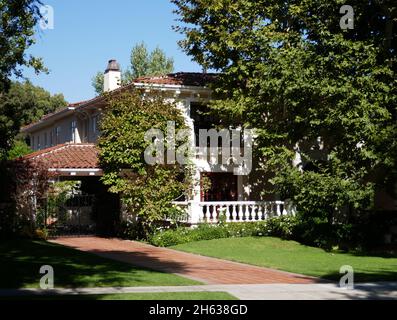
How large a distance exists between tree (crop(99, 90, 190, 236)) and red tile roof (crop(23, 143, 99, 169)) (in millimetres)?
2344

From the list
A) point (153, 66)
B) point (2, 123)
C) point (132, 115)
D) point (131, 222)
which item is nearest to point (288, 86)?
point (132, 115)

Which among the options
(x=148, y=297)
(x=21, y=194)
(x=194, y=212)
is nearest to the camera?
(x=148, y=297)

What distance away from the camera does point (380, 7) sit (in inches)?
964

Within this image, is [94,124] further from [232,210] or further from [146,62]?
[146,62]

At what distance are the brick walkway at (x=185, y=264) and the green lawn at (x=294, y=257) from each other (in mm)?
770

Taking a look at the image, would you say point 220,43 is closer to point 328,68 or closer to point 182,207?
point 328,68

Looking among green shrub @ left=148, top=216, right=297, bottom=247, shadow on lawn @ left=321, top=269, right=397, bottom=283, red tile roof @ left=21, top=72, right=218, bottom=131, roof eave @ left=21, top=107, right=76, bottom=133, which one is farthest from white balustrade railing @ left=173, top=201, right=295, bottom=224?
roof eave @ left=21, top=107, right=76, bottom=133

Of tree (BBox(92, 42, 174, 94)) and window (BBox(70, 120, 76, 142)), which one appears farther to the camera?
tree (BBox(92, 42, 174, 94))

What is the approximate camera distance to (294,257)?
19.9 meters

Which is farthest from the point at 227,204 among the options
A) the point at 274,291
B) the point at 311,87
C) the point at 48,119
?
the point at 48,119

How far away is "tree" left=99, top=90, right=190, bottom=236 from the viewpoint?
79.0ft

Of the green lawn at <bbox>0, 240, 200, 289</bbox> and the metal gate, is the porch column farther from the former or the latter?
the green lawn at <bbox>0, 240, 200, 289</bbox>

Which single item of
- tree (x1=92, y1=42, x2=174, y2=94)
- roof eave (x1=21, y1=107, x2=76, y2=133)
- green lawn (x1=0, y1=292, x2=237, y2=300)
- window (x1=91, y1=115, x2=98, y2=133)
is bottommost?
green lawn (x1=0, y1=292, x2=237, y2=300)

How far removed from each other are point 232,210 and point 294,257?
7.66m
